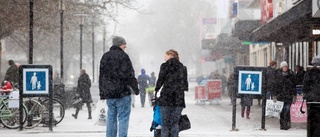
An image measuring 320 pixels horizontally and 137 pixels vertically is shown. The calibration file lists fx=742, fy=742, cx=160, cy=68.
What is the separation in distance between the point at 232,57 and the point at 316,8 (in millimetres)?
50834

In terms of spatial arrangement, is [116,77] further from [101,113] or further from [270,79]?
[270,79]

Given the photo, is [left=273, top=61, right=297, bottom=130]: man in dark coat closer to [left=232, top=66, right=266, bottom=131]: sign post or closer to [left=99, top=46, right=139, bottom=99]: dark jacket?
[left=232, top=66, right=266, bottom=131]: sign post

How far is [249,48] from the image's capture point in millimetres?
52812

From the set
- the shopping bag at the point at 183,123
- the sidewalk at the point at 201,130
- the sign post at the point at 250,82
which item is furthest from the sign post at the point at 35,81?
the shopping bag at the point at 183,123

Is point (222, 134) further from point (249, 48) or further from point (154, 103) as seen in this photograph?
point (249, 48)

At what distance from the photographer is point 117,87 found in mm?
11352

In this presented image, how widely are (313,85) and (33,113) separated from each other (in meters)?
6.38

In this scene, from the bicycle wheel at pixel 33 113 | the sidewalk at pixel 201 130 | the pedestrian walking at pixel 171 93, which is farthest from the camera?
the bicycle wheel at pixel 33 113

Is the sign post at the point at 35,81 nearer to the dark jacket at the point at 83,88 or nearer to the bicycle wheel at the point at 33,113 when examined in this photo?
the bicycle wheel at the point at 33,113

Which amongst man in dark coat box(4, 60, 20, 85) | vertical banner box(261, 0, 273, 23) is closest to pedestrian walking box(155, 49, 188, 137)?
man in dark coat box(4, 60, 20, 85)

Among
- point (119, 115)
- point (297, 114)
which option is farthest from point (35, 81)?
point (297, 114)

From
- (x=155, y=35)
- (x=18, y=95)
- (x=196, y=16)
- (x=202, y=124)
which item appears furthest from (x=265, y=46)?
(x=155, y=35)

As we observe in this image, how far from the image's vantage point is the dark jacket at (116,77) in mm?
11367

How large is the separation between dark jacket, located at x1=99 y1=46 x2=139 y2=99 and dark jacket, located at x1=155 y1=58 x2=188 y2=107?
0.77 meters
